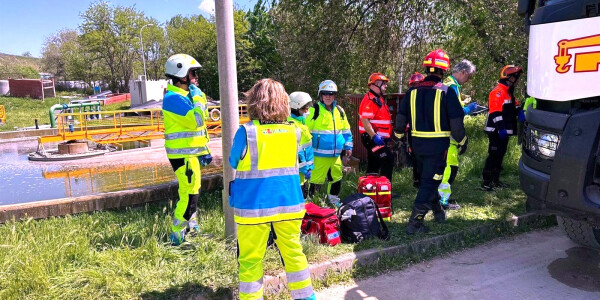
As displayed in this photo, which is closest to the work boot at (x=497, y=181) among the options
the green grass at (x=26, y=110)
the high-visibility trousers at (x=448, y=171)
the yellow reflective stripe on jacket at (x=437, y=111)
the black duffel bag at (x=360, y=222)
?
the high-visibility trousers at (x=448, y=171)

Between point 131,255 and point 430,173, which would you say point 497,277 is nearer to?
point 430,173

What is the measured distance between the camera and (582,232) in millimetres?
4715

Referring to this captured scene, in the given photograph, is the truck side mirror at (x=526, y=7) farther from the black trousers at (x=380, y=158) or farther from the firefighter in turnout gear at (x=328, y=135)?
the black trousers at (x=380, y=158)

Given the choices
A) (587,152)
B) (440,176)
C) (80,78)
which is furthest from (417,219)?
(80,78)

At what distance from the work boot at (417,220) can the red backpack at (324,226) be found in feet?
2.87

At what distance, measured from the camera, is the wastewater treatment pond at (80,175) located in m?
9.02

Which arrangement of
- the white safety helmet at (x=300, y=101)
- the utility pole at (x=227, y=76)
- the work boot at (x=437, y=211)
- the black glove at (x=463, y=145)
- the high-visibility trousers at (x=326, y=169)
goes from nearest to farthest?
the utility pole at (x=227, y=76)
the black glove at (x=463, y=145)
the work boot at (x=437, y=211)
the white safety helmet at (x=300, y=101)
the high-visibility trousers at (x=326, y=169)

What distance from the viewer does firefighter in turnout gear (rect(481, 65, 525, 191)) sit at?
6.65 meters

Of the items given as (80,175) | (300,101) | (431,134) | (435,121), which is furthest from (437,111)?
(80,175)

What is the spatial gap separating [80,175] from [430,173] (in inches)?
359

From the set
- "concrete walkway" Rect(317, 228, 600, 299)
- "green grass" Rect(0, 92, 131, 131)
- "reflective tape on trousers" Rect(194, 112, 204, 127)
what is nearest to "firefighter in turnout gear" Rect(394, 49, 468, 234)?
"concrete walkway" Rect(317, 228, 600, 299)

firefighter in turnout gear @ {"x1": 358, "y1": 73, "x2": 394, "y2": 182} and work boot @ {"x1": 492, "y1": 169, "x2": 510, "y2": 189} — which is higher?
firefighter in turnout gear @ {"x1": 358, "y1": 73, "x2": 394, "y2": 182}

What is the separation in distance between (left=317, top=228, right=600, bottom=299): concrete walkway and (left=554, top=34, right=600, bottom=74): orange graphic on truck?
6.49ft

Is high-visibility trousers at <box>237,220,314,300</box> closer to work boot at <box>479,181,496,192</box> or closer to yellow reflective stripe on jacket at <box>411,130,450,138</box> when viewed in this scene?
yellow reflective stripe on jacket at <box>411,130,450,138</box>
